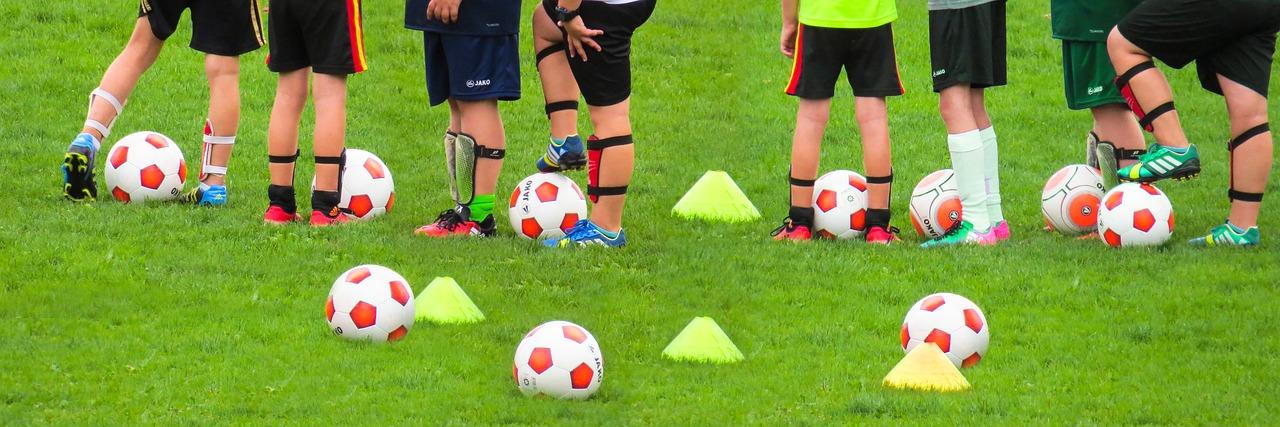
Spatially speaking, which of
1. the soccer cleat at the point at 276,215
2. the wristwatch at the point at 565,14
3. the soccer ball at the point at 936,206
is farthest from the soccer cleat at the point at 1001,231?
the soccer cleat at the point at 276,215

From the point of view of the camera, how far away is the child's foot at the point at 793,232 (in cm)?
860

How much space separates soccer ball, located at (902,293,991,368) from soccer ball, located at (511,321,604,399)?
1.38 meters

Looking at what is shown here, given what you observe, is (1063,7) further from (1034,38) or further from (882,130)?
(1034,38)

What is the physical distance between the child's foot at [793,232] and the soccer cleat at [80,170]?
4.02 meters

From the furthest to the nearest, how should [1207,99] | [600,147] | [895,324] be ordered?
[1207,99] → [600,147] → [895,324]

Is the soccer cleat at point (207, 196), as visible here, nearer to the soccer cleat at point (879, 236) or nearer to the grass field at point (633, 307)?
the grass field at point (633, 307)

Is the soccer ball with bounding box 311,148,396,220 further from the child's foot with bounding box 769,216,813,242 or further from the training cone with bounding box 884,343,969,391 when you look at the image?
the training cone with bounding box 884,343,969,391

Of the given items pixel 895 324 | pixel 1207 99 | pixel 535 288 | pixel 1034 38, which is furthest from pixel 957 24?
pixel 1034 38

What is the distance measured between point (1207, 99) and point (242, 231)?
8741mm

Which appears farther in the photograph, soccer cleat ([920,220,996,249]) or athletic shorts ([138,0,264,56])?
athletic shorts ([138,0,264,56])

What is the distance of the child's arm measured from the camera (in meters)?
8.55

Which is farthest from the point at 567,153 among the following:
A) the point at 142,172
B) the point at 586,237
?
the point at 142,172

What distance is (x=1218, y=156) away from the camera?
11.5 meters

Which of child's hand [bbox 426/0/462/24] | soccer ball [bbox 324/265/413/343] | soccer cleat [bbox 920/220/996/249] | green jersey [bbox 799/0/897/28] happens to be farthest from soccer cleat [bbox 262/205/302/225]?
soccer cleat [bbox 920/220/996/249]
